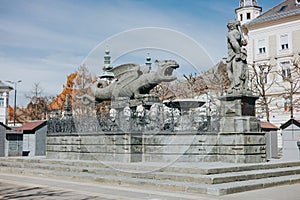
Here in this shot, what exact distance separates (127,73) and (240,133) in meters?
6.56

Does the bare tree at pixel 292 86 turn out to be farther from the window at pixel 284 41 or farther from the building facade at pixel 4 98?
the building facade at pixel 4 98

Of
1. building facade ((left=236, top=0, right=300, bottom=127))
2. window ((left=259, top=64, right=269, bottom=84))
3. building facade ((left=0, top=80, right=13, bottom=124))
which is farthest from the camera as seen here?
building facade ((left=0, top=80, right=13, bottom=124))

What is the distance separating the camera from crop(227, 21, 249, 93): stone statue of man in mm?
16234

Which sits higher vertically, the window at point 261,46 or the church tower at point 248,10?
the church tower at point 248,10

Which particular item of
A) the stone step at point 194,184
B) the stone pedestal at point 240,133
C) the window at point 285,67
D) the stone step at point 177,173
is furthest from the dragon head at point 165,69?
the window at point 285,67

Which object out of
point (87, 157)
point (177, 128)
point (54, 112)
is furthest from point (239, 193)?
point (54, 112)

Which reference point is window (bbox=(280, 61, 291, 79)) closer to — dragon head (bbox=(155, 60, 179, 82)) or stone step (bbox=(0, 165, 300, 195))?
dragon head (bbox=(155, 60, 179, 82))

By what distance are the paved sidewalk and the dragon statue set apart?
6174 millimetres

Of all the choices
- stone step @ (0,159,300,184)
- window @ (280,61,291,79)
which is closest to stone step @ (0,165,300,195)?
stone step @ (0,159,300,184)

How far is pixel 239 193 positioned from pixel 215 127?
16.8 ft

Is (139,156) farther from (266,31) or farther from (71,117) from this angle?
(266,31)

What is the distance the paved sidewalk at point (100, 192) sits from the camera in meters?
10.5

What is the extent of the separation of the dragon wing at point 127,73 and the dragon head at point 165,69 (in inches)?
57.9

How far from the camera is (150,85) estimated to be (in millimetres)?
18625
